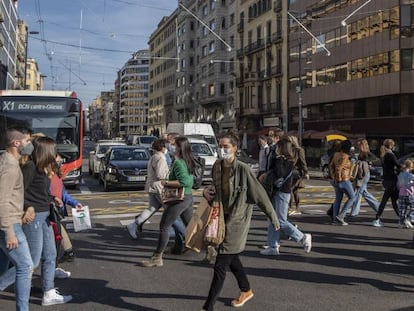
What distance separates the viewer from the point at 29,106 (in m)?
16.2

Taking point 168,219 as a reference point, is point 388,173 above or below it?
above

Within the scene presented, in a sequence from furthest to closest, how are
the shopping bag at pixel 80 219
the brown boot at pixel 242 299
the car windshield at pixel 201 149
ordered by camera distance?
the car windshield at pixel 201 149
the shopping bag at pixel 80 219
the brown boot at pixel 242 299

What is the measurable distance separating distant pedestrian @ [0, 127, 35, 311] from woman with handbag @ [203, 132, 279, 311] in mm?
1700

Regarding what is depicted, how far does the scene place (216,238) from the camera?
5059 millimetres

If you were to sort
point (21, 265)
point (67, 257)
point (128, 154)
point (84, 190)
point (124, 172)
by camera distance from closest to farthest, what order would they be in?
point (21, 265)
point (67, 257)
point (124, 172)
point (84, 190)
point (128, 154)

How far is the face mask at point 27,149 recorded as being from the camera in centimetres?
477

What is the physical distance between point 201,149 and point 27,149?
55.4ft

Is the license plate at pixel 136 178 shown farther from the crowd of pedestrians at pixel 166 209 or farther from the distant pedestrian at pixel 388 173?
the crowd of pedestrians at pixel 166 209

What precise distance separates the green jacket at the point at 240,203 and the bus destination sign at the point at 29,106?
12382 millimetres

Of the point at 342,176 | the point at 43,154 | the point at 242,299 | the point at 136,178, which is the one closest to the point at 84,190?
the point at 136,178

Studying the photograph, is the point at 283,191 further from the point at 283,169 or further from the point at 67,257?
the point at 67,257

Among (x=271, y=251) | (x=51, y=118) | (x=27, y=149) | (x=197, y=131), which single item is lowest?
(x=271, y=251)

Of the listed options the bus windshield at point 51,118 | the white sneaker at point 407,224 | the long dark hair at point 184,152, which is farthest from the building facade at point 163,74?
the long dark hair at point 184,152

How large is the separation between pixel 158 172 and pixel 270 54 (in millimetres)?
50152
